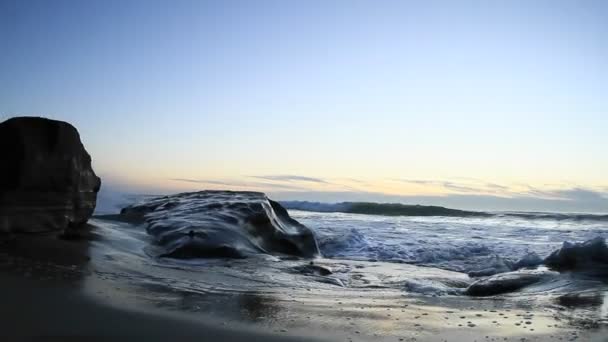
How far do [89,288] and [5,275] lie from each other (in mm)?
458

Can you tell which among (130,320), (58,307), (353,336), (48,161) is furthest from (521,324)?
(48,161)

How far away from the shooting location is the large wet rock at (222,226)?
17.0 ft

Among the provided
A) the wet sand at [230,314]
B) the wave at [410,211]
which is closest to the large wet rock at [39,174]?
the wet sand at [230,314]

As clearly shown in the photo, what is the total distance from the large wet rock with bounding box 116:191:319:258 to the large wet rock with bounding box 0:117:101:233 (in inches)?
41.6

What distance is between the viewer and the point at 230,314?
2.46 meters

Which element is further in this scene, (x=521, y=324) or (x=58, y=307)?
(x=521, y=324)

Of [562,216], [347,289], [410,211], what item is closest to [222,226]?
[347,289]

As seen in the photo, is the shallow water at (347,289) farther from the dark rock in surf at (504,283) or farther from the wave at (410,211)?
the wave at (410,211)

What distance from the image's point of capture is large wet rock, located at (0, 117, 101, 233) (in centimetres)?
398

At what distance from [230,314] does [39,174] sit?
261 centimetres

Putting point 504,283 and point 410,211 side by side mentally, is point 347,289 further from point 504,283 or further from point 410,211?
point 410,211

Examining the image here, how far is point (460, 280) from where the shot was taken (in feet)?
16.7

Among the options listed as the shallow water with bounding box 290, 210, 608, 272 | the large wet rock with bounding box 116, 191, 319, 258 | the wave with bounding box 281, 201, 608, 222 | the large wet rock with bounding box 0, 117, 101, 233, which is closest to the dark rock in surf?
the shallow water with bounding box 290, 210, 608, 272

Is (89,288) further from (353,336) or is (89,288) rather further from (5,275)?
(353,336)
